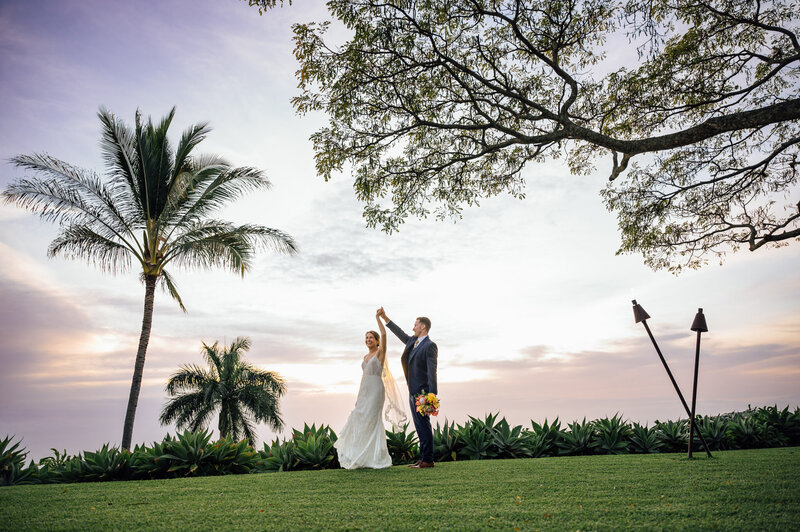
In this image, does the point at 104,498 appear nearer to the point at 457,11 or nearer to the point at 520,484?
the point at 520,484

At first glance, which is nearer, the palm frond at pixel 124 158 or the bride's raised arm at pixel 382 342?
the bride's raised arm at pixel 382 342

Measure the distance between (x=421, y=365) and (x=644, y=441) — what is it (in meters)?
5.41

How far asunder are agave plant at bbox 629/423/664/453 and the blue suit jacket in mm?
5178

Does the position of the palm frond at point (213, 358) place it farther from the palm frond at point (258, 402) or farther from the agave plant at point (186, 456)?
the agave plant at point (186, 456)

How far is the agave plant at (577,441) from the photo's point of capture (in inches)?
393

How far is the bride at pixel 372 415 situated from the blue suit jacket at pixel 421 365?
1.37ft

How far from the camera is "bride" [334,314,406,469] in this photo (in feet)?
27.2

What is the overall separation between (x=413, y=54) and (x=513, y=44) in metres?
2.26

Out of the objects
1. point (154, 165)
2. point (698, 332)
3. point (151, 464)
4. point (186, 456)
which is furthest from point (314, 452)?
point (154, 165)

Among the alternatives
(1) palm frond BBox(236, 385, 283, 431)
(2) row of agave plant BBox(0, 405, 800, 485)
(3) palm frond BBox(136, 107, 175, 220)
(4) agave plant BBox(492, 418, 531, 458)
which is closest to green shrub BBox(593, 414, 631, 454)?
(2) row of agave plant BBox(0, 405, 800, 485)

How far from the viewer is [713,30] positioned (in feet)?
37.6

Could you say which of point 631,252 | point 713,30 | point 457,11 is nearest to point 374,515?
point 457,11

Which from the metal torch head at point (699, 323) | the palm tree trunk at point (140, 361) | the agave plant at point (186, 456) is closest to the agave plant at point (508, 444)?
the metal torch head at point (699, 323)

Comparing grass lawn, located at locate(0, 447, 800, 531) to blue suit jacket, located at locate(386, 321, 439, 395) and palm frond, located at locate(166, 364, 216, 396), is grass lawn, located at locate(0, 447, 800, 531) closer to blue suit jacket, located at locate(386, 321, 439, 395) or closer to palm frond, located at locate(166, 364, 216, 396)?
blue suit jacket, located at locate(386, 321, 439, 395)
